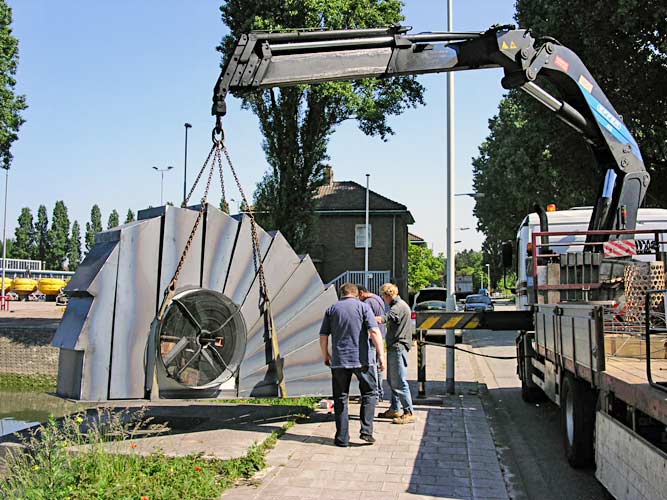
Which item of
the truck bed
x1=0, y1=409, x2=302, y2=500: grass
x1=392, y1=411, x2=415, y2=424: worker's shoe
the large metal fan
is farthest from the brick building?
the truck bed

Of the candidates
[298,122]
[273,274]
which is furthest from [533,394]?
[298,122]

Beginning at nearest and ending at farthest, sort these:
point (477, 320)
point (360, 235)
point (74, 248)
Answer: point (477, 320), point (360, 235), point (74, 248)

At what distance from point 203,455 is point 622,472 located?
3.89m

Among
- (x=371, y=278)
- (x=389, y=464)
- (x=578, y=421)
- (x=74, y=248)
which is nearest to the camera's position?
(x=578, y=421)

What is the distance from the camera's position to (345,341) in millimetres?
7668

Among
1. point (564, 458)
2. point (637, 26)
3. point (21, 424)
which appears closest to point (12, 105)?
point (21, 424)

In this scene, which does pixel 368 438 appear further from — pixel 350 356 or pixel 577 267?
pixel 577 267

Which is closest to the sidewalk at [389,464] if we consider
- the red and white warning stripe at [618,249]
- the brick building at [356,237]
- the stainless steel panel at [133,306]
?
the stainless steel panel at [133,306]

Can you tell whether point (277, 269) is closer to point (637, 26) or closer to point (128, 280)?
point (128, 280)

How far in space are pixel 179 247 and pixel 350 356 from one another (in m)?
2.28

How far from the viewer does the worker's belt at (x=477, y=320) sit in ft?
33.4

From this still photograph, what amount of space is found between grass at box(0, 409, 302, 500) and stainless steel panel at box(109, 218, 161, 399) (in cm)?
73

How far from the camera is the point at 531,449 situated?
8.15 m

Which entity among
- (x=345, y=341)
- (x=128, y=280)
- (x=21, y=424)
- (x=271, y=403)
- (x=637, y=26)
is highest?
(x=637, y=26)
